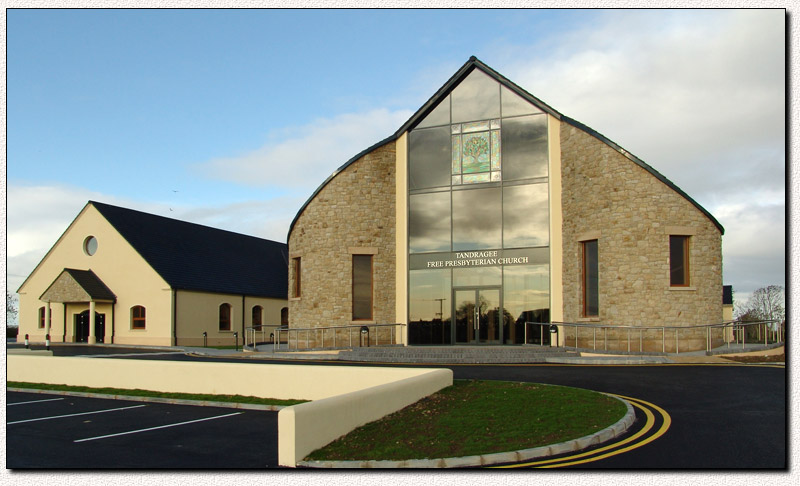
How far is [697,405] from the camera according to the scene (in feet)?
39.2

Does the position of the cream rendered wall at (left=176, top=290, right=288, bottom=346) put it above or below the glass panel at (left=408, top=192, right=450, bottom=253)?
below


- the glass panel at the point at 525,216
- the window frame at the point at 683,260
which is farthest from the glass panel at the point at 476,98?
the window frame at the point at 683,260

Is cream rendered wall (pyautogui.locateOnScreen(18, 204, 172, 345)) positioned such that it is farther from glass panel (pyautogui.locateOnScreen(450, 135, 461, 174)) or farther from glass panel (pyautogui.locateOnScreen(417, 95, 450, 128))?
glass panel (pyautogui.locateOnScreen(450, 135, 461, 174))

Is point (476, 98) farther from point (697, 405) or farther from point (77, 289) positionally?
point (77, 289)

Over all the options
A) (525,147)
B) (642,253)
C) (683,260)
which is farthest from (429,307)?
(683,260)

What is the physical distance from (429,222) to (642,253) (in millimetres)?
8204

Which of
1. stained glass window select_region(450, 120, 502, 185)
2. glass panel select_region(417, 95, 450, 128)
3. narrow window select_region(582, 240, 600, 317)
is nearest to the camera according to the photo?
narrow window select_region(582, 240, 600, 317)

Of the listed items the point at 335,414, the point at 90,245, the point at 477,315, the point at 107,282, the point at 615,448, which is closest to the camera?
the point at 615,448

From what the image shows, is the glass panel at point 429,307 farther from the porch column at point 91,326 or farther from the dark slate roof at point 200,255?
the porch column at point 91,326

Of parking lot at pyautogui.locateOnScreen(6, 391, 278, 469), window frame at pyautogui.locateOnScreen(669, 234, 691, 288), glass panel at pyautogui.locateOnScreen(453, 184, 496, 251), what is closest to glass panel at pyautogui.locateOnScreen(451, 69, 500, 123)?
glass panel at pyautogui.locateOnScreen(453, 184, 496, 251)

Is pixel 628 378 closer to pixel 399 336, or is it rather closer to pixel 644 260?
pixel 644 260

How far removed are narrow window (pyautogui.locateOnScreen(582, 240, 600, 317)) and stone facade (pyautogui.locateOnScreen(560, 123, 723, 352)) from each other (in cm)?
34

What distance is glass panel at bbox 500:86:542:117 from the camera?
26812 millimetres

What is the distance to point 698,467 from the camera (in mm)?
7891
